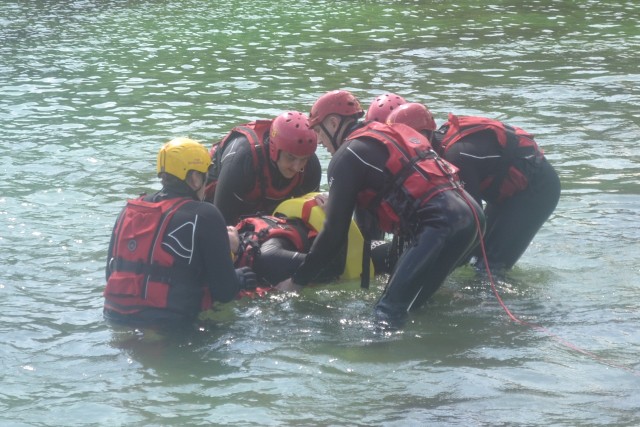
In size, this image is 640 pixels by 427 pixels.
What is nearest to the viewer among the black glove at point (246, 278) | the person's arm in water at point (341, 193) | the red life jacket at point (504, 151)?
the person's arm in water at point (341, 193)

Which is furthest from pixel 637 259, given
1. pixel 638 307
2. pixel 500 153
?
pixel 500 153

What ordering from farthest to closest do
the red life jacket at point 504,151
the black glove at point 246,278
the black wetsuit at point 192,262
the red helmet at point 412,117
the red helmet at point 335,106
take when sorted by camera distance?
the red life jacket at point 504,151 < the red helmet at point 335,106 < the red helmet at point 412,117 < the black glove at point 246,278 < the black wetsuit at point 192,262

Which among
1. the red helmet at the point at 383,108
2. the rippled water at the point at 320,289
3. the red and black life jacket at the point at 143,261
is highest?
the red helmet at the point at 383,108

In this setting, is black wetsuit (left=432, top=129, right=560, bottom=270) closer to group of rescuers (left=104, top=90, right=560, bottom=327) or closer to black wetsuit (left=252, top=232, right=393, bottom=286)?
group of rescuers (left=104, top=90, right=560, bottom=327)

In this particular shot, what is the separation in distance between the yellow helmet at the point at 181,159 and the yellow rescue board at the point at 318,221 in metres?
1.53

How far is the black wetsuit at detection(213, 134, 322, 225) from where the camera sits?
899 centimetres

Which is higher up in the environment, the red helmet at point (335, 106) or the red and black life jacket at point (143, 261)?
the red helmet at point (335, 106)

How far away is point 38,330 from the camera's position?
826 cm

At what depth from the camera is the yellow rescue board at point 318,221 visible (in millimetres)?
8656

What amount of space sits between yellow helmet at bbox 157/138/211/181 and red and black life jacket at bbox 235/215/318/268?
1391 mm

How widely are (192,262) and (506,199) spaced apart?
3156 mm

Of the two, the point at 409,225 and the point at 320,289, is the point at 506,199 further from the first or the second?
the point at 320,289

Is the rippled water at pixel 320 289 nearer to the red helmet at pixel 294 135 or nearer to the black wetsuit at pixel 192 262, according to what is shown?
the black wetsuit at pixel 192 262

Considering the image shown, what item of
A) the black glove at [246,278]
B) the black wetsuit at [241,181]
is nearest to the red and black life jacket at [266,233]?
the black wetsuit at [241,181]
